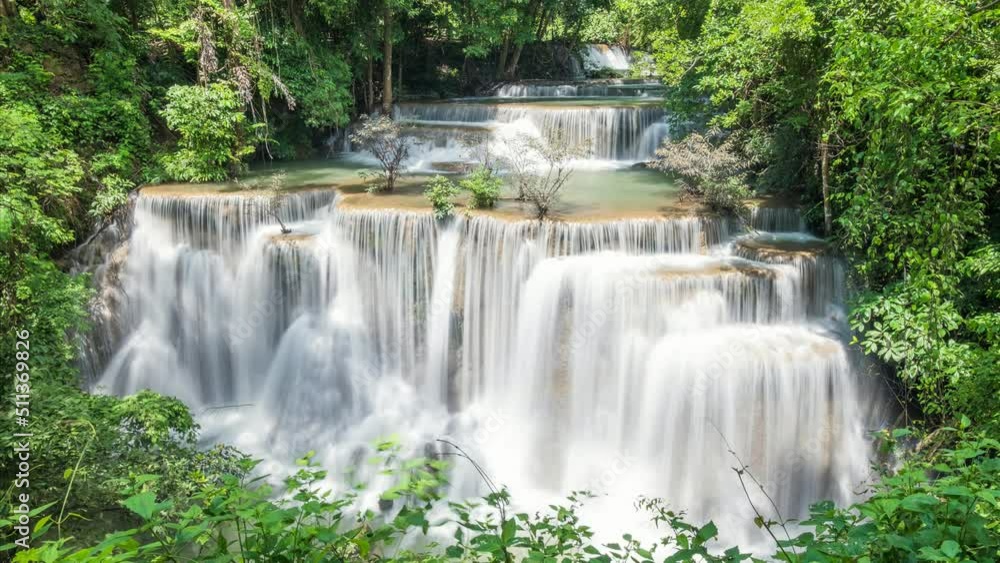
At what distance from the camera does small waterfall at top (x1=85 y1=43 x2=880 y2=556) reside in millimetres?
8031

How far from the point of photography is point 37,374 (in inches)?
230

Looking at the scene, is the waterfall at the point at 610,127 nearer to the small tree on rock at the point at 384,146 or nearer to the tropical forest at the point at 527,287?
the tropical forest at the point at 527,287

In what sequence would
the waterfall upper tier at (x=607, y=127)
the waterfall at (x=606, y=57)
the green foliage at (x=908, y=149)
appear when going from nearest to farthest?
1. the green foliage at (x=908, y=149)
2. the waterfall upper tier at (x=607, y=127)
3. the waterfall at (x=606, y=57)

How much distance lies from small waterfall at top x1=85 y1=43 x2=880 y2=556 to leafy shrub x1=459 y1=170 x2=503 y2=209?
1.48 feet

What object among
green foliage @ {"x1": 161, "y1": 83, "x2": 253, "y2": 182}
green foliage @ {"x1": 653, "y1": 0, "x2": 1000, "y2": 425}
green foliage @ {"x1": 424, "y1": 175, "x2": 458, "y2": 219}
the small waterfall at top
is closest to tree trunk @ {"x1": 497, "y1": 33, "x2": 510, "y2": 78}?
green foliage @ {"x1": 161, "y1": 83, "x2": 253, "y2": 182}

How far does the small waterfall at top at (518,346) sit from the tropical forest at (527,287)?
0.04m

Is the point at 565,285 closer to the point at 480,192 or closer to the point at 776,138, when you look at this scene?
the point at 480,192

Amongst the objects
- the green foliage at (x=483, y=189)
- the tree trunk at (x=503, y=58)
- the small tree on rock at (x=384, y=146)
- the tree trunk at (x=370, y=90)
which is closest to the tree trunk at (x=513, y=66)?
the tree trunk at (x=503, y=58)

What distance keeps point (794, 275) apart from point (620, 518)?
411cm

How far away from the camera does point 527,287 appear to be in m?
9.12

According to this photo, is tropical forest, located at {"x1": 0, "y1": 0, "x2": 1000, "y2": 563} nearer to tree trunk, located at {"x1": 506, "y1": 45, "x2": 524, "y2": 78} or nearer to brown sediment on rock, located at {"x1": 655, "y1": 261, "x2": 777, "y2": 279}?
brown sediment on rock, located at {"x1": 655, "y1": 261, "x2": 777, "y2": 279}

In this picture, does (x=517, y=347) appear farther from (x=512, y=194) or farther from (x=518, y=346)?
(x=512, y=194)

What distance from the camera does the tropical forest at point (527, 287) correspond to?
19.6 feet

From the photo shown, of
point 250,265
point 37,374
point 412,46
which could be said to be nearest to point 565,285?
point 250,265
